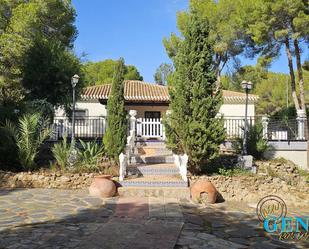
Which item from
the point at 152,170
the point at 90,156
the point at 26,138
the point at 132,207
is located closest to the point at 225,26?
the point at 152,170

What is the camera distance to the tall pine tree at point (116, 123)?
37.7 ft

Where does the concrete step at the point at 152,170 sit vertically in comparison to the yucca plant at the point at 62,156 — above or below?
below

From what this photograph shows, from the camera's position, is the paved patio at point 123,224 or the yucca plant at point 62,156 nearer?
the paved patio at point 123,224

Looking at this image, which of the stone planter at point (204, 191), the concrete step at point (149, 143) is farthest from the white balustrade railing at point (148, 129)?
the stone planter at point (204, 191)

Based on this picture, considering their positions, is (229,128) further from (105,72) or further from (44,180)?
(105,72)

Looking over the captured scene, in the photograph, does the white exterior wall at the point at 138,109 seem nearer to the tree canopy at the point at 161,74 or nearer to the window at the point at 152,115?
the window at the point at 152,115

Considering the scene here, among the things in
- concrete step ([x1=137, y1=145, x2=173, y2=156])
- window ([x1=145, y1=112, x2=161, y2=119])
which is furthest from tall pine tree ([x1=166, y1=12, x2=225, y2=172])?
window ([x1=145, y1=112, x2=161, y2=119])

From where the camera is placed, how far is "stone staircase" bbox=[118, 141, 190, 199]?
9703 millimetres

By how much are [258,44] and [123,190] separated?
1423 cm

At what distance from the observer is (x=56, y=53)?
16.6m

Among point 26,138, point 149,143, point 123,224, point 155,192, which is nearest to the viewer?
point 123,224

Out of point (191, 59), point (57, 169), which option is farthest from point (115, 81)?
point (57, 169)

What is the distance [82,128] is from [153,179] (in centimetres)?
1108

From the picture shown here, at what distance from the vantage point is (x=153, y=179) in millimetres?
10508
